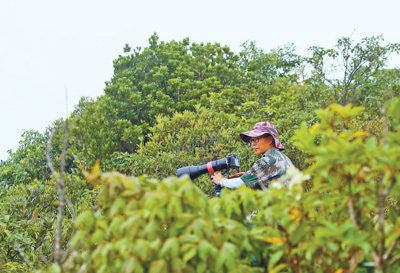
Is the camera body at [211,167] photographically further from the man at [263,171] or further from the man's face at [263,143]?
the man's face at [263,143]

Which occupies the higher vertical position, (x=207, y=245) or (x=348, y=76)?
(x=207, y=245)

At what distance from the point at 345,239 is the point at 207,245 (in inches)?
21.9

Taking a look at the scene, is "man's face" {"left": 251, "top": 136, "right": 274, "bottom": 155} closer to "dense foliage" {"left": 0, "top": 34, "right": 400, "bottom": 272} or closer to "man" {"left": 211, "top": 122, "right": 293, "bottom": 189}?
"man" {"left": 211, "top": 122, "right": 293, "bottom": 189}

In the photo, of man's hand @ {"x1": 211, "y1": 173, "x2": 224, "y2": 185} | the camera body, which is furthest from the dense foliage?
man's hand @ {"x1": 211, "y1": 173, "x2": 224, "y2": 185}

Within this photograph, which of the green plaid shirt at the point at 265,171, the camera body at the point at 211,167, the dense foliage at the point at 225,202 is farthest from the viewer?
the camera body at the point at 211,167

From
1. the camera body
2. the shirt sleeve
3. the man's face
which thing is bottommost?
the shirt sleeve

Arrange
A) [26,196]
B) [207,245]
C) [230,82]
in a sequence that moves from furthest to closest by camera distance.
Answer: [230,82]
[26,196]
[207,245]

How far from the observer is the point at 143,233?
4.72 ft

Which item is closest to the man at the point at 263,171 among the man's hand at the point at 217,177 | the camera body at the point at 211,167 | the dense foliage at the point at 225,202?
the man's hand at the point at 217,177

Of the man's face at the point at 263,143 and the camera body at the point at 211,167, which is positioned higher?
the man's face at the point at 263,143

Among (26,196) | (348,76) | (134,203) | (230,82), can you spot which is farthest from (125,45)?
(134,203)

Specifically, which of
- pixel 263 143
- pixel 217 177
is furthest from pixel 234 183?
pixel 263 143

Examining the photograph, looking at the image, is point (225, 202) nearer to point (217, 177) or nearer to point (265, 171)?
point (265, 171)

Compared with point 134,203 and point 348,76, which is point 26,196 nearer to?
point 134,203
